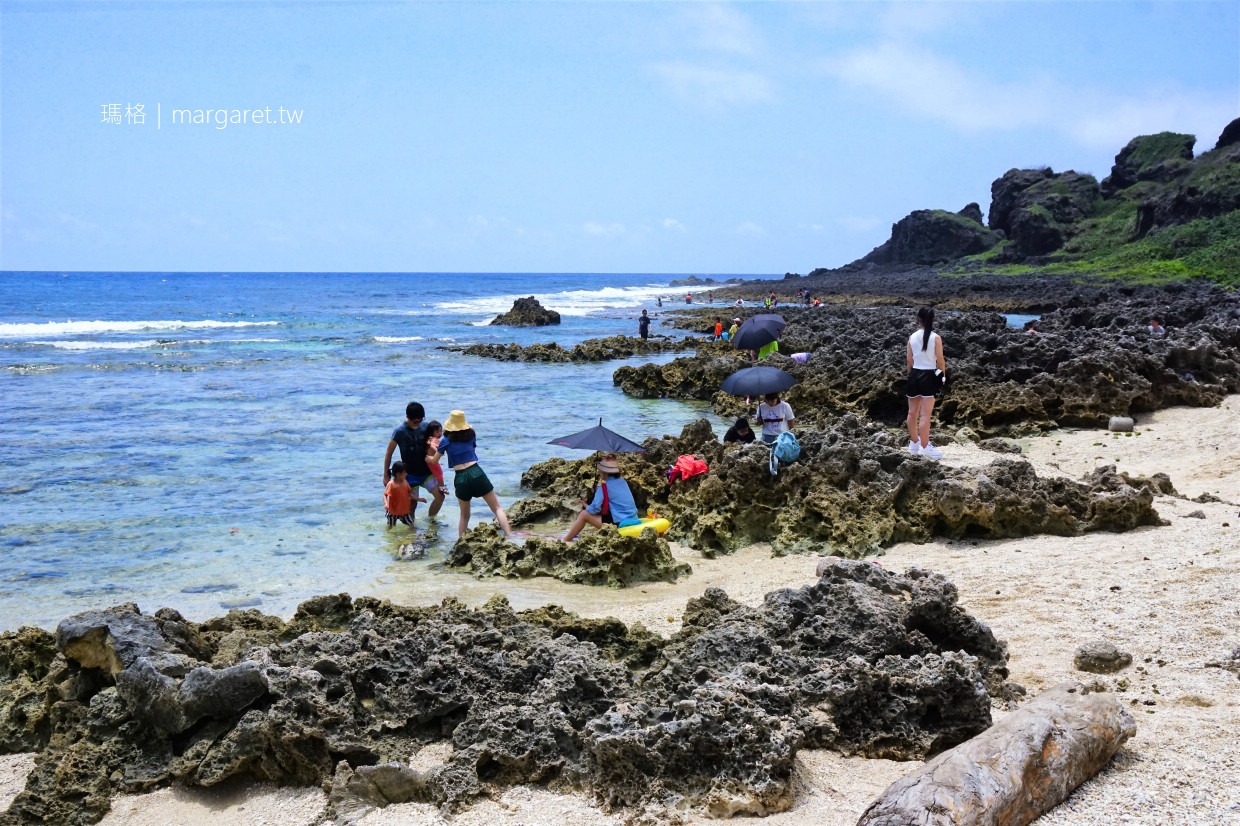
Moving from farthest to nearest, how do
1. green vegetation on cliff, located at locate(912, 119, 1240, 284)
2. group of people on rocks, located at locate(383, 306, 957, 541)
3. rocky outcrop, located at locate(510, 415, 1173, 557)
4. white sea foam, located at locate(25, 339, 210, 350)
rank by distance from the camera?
green vegetation on cliff, located at locate(912, 119, 1240, 284) < white sea foam, located at locate(25, 339, 210, 350) < group of people on rocks, located at locate(383, 306, 957, 541) < rocky outcrop, located at locate(510, 415, 1173, 557)

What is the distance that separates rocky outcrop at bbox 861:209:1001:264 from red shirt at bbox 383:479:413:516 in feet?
269

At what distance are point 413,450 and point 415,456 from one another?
2.9 inches

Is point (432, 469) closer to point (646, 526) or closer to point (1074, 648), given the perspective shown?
point (646, 526)

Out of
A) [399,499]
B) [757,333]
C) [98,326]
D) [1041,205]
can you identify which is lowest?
[399,499]

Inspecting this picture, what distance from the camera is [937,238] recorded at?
86312 mm

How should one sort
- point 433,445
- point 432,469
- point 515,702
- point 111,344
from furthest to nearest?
point 111,344, point 432,469, point 433,445, point 515,702

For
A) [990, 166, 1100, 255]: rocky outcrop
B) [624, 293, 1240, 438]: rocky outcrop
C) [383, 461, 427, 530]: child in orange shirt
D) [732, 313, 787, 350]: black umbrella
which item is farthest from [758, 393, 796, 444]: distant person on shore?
[990, 166, 1100, 255]: rocky outcrop

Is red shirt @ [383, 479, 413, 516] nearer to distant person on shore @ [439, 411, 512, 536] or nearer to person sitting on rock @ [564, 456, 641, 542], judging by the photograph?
distant person on shore @ [439, 411, 512, 536]

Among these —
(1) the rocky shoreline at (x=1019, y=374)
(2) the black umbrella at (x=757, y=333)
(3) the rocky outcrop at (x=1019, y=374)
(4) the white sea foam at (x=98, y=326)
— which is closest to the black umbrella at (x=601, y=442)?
(3) the rocky outcrop at (x=1019, y=374)

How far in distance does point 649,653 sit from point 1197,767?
2.87 meters

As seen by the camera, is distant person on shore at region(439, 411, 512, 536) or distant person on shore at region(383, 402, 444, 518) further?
distant person on shore at region(383, 402, 444, 518)

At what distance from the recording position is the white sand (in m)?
3.67

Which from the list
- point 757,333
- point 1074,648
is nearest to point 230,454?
point 757,333

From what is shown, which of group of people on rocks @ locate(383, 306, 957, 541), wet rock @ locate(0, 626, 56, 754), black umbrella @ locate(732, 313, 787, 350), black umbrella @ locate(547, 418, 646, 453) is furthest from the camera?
black umbrella @ locate(732, 313, 787, 350)
